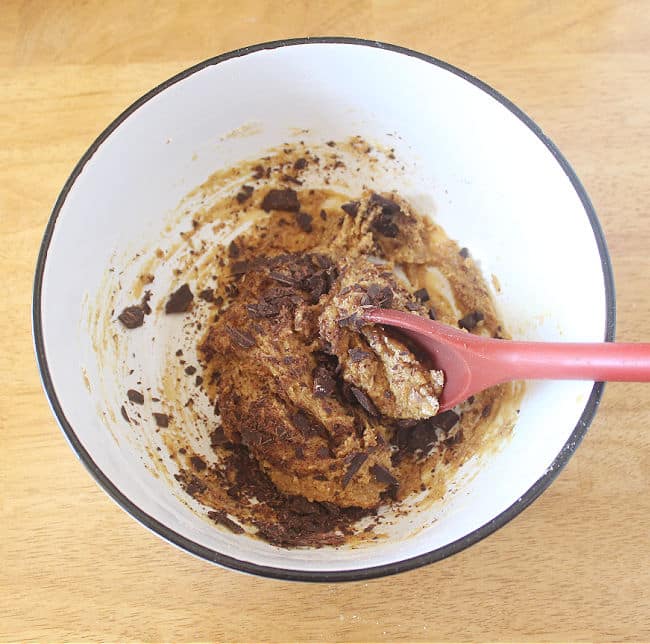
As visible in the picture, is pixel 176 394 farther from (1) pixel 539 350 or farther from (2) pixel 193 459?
(1) pixel 539 350

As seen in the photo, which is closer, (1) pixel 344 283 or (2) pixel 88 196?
(2) pixel 88 196

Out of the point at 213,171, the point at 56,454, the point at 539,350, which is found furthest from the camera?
the point at 213,171

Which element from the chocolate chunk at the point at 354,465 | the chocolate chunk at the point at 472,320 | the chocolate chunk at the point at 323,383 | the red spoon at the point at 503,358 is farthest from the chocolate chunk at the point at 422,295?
the chocolate chunk at the point at 354,465

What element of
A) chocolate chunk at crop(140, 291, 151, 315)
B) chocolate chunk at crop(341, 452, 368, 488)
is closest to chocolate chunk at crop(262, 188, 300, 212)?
chocolate chunk at crop(140, 291, 151, 315)

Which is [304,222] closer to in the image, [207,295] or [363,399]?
[207,295]

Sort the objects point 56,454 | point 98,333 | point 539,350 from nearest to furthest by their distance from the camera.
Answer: point 539,350, point 98,333, point 56,454

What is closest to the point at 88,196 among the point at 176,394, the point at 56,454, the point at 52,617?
the point at 176,394

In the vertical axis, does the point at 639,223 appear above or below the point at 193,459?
above
